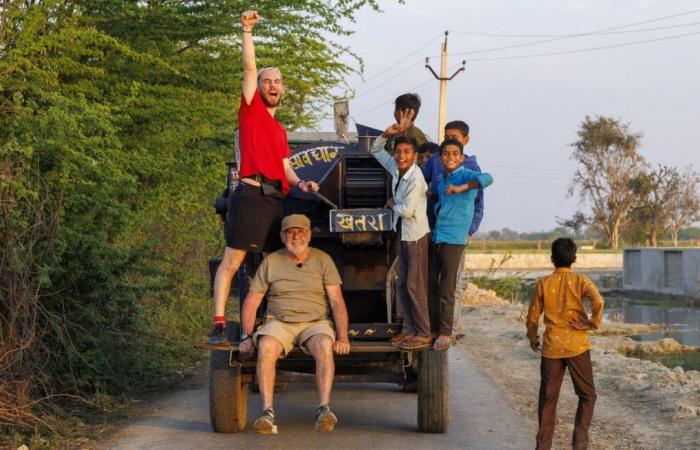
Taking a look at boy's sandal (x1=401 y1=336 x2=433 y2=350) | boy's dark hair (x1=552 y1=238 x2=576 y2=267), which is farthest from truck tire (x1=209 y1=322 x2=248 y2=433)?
boy's dark hair (x1=552 y1=238 x2=576 y2=267)

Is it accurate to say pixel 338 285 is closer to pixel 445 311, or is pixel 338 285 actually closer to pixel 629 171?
pixel 445 311

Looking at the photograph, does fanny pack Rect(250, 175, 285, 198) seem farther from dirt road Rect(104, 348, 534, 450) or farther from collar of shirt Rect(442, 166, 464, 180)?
dirt road Rect(104, 348, 534, 450)

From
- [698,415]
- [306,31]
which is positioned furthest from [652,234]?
[698,415]

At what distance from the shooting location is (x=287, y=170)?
859 cm

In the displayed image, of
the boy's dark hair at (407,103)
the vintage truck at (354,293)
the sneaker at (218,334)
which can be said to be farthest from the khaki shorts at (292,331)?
the boy's dark hair at (407,103)

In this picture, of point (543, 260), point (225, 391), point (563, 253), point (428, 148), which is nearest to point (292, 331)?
point (225, 391)

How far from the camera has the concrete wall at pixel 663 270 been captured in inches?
1620

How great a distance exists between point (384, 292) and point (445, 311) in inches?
39.4

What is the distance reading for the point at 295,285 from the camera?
27.7 ft

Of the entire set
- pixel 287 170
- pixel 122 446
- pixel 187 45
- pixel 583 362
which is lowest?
pixel 122 446

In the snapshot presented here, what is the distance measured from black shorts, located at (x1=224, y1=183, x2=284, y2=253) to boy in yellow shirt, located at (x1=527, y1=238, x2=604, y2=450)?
2273 millimetres

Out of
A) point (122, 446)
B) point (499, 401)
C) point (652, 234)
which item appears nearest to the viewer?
point (122, 446)

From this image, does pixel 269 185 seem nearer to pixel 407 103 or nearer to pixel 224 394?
pixel 407 103

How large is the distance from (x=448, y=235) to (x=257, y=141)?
5.62ft
